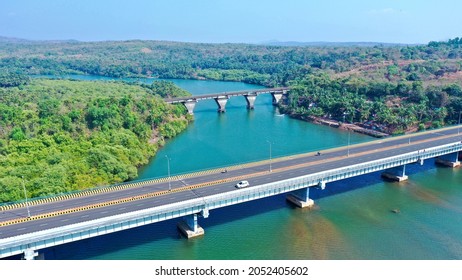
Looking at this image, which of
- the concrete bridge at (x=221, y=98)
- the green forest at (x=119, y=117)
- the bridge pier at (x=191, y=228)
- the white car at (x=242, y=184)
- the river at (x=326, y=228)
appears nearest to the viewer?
the river at (x=326, y=228)

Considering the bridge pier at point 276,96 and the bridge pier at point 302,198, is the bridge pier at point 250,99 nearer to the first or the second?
the bridge pier at point 276,96

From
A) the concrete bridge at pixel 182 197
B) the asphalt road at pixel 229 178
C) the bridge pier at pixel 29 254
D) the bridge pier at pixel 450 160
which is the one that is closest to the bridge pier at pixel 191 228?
the concrete bridge at pixel 182 197

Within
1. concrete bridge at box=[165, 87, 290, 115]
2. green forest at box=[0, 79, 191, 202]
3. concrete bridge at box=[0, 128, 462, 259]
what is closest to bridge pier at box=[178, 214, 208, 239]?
concrete bridge at box=[0, 128, 462, 259]

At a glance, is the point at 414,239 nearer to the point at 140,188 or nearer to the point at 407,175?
the point at 407,175

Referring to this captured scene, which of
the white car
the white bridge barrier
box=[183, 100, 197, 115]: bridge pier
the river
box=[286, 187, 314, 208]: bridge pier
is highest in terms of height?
box=[183, 100, 197, 115]: bridge pier

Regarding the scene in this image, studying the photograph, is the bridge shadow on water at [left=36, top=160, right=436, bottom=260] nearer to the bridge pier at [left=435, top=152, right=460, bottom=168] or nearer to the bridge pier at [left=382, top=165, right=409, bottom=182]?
the bridge pier at [left=382, top=165, right=409, bottom=182]

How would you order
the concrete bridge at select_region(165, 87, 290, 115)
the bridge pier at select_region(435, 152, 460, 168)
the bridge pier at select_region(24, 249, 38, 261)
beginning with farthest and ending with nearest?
the concrete bridge at select_region(165, 87, 290, 115) < the bridge pier at select_region(435, 152, 460, 168) < the bridge pier at select_region(24, 249, 38, 261)

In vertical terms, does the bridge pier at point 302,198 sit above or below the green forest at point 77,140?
below

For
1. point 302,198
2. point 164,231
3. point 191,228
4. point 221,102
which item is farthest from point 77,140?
point 221,102
